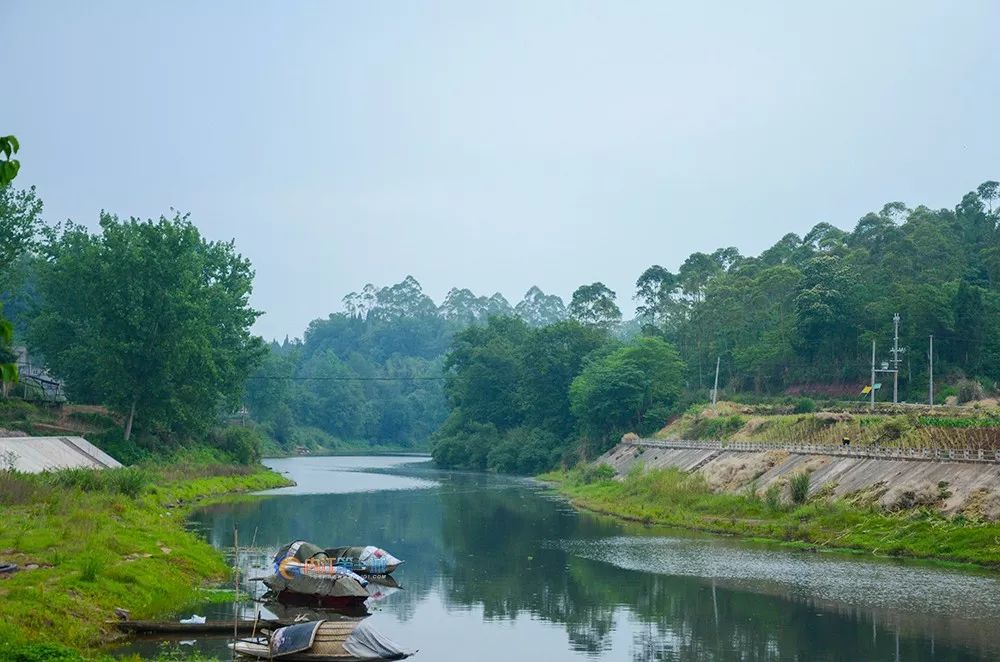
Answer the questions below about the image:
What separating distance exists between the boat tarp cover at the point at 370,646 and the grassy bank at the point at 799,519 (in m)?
28.5

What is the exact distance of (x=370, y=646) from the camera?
32312 millimetres

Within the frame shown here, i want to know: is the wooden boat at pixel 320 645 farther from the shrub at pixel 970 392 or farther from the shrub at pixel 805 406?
the shrub at pixel 805 406

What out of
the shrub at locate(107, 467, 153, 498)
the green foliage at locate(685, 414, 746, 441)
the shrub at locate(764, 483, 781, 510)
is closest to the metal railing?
the shrub at locate(764, 483, 781, 510)

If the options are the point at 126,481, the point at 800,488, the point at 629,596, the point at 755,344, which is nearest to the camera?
the point at 629,596

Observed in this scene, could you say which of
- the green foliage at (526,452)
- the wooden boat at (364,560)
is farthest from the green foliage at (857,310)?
the wooden boat at (364,560)

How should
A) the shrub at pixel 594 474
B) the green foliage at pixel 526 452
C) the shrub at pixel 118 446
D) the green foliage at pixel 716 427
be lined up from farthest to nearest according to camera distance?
the green foliage at pixel 526 452 → the shrub at pixel 594 474 → the green foliage at pixel 716 427 → the shrub at pixel 118 446

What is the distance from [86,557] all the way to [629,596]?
20696 millimetres

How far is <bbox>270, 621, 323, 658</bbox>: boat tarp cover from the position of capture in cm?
3091

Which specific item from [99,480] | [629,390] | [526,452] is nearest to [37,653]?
[99,480]

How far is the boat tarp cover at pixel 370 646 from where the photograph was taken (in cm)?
3186

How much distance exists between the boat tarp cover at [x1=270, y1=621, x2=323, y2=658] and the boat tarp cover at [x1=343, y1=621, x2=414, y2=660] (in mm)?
1042

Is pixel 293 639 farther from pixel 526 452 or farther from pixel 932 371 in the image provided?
pixel 526 452

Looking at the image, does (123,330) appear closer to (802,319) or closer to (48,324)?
(48,324)

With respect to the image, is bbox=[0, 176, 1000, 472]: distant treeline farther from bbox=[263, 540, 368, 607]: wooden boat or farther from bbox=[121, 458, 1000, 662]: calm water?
bbox=[263, 540, 368, 607]: wooden boat
